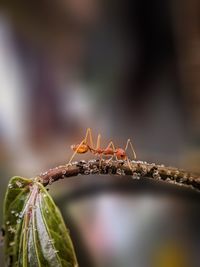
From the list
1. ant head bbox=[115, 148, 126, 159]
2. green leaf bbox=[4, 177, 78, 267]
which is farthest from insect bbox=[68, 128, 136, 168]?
green leaf bbox=[4, 177, 78, 267]

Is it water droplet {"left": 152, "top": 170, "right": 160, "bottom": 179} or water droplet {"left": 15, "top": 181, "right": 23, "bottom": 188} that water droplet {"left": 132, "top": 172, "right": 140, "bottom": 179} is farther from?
water droplet {"left": 15, "top": 181, "right": 23, "bottom": 188}

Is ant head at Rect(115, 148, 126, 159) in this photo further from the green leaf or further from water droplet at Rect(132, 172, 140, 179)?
the green leaf

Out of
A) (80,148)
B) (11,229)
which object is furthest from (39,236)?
(80,148)

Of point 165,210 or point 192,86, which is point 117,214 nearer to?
point 165,210

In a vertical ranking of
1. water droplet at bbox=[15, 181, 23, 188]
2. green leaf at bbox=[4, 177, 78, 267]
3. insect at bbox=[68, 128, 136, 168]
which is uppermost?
insect at bbox=[68, 128, 136, 168]

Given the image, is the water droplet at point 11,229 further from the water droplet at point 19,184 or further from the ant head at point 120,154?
the ant head at point 120,154

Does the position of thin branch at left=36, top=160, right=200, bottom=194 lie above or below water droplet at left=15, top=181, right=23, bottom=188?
above

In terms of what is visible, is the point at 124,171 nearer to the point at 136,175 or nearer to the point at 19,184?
the point at 136,175
